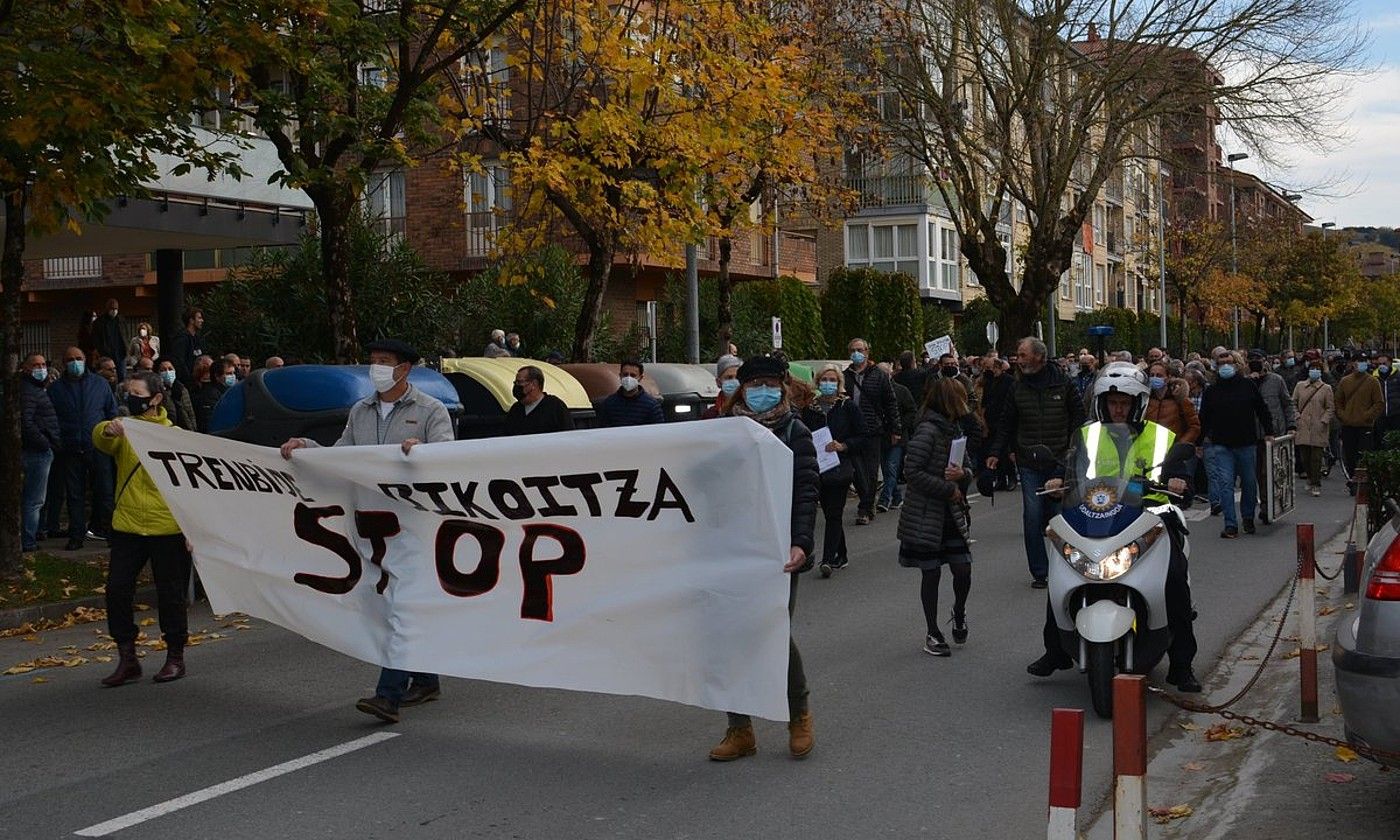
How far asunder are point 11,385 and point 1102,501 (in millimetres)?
9822

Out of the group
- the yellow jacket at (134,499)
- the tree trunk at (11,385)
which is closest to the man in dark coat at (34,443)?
the tree trunk at (11,385)

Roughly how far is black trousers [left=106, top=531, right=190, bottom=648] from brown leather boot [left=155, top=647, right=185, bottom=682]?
0.07 m

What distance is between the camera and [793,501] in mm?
7289

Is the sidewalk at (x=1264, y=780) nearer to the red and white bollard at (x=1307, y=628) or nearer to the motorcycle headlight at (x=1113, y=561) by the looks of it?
the red and white bollard at (x=1307, y=628)

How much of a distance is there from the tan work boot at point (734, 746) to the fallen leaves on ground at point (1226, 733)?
2.30 meters

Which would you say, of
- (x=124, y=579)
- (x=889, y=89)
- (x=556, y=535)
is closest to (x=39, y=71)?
(x=124, y=579)

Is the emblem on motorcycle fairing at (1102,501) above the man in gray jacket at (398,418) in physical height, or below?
below

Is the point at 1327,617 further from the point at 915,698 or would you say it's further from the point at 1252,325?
the point at 1252,325

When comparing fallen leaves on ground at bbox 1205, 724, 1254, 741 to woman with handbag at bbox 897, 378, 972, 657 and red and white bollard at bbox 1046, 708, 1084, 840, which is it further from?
red and white bollard at bbox 1046, 708, 1084, 840

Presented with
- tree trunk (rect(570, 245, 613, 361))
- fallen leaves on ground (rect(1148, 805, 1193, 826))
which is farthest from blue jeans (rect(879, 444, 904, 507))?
fallen leaves on ground (rect(1148, 805, 1193, 826))

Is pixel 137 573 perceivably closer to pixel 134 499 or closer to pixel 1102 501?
pixel 134 499

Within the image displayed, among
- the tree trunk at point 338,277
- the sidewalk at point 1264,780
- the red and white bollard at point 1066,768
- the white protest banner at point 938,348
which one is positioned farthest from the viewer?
the white protest banner at point 938,348

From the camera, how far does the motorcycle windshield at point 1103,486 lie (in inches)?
326

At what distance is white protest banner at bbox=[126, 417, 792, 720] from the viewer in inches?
279
